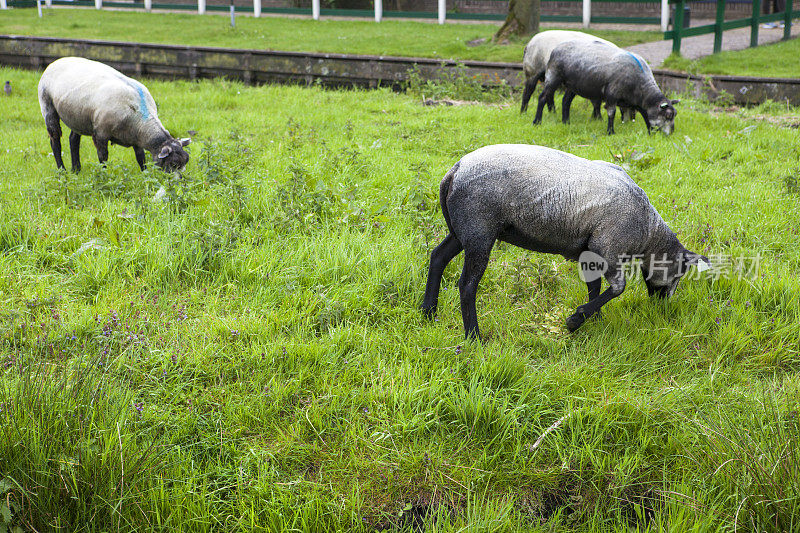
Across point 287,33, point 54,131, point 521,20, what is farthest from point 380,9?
A: point 54,131

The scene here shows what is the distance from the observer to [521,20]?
1712 cm

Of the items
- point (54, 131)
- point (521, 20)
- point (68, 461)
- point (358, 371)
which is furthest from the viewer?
point (521, 20)

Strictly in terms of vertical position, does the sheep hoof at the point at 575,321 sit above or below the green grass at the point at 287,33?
below

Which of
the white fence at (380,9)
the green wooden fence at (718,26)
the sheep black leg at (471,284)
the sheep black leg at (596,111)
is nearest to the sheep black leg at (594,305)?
the sheep black leg at (471,284)

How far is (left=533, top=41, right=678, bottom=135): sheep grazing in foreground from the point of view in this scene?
28.3 feet

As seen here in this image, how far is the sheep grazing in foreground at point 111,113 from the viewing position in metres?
7.11

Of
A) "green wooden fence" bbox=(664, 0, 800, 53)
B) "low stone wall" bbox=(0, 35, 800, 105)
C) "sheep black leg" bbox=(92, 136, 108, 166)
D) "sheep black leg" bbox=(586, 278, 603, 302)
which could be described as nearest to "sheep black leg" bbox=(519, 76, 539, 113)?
"low stone wall" bbox=(0, 35, 800, 105)

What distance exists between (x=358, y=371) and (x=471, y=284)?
2.76ft

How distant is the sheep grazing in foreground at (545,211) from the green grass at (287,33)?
1209 cm

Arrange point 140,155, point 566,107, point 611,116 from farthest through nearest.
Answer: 1. point 566,107
2. point 611,116
3. point 140,155

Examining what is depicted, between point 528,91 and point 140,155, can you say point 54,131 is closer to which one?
point 140,155

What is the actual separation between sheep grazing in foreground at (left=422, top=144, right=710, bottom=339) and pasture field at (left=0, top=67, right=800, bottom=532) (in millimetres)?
478

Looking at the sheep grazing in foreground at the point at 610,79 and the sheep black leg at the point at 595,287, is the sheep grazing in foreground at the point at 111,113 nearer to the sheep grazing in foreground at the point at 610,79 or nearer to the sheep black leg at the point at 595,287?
the sheep black leg at the point at 595,287

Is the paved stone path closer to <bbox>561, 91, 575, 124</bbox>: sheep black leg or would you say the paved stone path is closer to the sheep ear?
<bbox>561, 91, 575, 124</bbox>: sheep black leg
